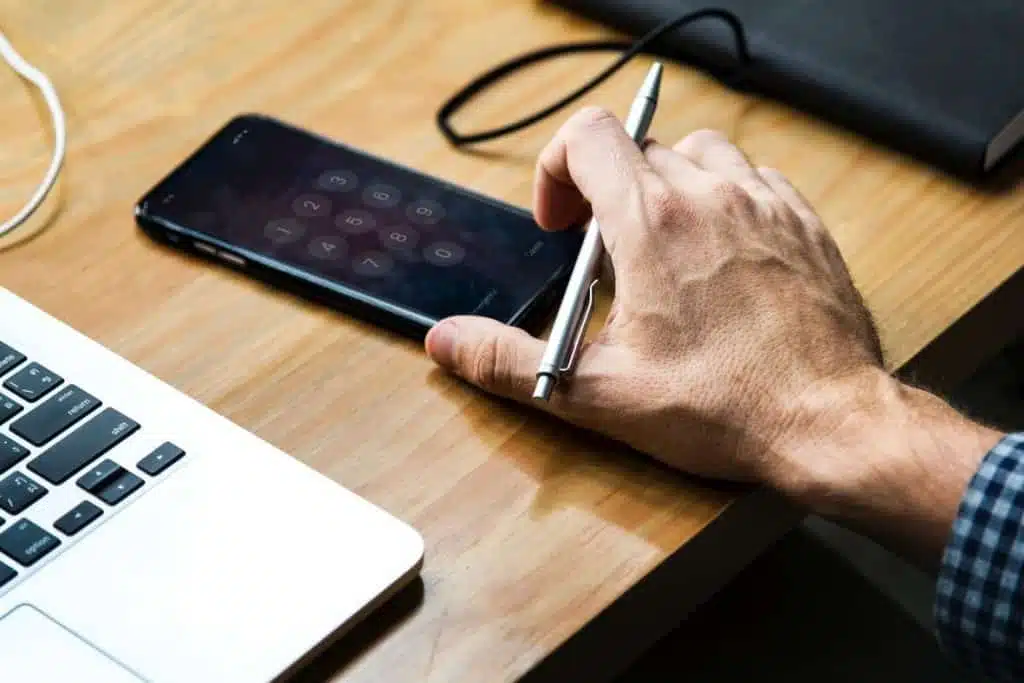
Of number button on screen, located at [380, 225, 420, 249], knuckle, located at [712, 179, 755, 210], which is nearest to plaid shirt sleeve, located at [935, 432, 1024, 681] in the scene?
knuckle, located at [712, 179, 755, 210]

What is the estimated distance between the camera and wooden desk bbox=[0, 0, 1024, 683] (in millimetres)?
528

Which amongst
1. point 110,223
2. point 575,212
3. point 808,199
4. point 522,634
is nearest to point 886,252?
point 808,199

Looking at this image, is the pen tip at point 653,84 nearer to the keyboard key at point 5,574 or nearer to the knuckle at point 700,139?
the knuckle at point 700,139

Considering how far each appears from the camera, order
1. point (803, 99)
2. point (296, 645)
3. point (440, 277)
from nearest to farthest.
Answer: point (296, 645) → point (440, 277) → point (803, 99)

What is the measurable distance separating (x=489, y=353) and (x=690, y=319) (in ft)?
0.31

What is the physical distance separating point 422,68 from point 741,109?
19cm

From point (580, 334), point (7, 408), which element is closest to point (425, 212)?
point (580, 334)

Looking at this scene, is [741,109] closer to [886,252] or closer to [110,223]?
[886,252]

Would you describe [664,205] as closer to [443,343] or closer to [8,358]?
[443,343]

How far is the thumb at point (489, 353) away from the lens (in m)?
0.58

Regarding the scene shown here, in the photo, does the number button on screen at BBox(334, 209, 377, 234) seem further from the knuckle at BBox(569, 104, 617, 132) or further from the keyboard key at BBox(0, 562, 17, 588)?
the keyboard key at BBox(0, 562, 17, 588)

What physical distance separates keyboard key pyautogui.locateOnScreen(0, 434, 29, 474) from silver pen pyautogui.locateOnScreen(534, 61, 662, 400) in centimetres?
22

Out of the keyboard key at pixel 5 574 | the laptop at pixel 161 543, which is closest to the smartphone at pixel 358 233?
the laptop at pixel 161 543

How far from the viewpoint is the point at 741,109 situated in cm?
76
